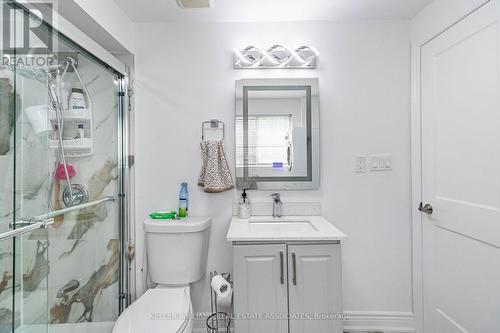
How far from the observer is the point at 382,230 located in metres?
1.93

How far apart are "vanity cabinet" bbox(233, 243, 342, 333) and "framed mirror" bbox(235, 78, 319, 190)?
59 centimetres

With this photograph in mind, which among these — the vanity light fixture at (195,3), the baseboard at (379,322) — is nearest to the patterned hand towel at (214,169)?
the vanity light fixture at (195,3)

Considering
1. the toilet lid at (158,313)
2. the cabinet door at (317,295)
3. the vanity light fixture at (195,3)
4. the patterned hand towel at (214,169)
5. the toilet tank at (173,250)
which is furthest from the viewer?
the patterned hand towel at (214,169)

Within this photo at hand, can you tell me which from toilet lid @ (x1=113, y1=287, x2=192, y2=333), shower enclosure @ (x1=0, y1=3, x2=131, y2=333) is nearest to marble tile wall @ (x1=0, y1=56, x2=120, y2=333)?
shower enclosure @ (x1=0, y1=3, x2=131, y2=333)

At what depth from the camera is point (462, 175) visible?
4.88ft

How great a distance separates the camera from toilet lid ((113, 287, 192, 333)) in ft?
4.26

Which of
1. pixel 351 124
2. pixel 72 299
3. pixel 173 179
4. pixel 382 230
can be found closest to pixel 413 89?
pixel 351 124

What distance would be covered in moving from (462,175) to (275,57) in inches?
52.7

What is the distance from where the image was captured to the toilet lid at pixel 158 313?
1297 mm

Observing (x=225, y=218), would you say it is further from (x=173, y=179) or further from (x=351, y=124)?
(x=351, y=124)

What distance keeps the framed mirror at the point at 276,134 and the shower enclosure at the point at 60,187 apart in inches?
33.0

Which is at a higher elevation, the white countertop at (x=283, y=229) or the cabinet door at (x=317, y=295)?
the white countertop at (x=283, y=229)

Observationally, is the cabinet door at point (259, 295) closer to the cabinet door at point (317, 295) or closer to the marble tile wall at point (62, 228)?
the cabinet door at point (317, 295)

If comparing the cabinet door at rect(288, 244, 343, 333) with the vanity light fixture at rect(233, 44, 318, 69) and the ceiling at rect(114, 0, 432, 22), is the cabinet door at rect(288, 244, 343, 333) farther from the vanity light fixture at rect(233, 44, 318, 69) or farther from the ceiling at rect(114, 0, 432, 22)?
the ceiling at rect(114, 0, 432, 22)
